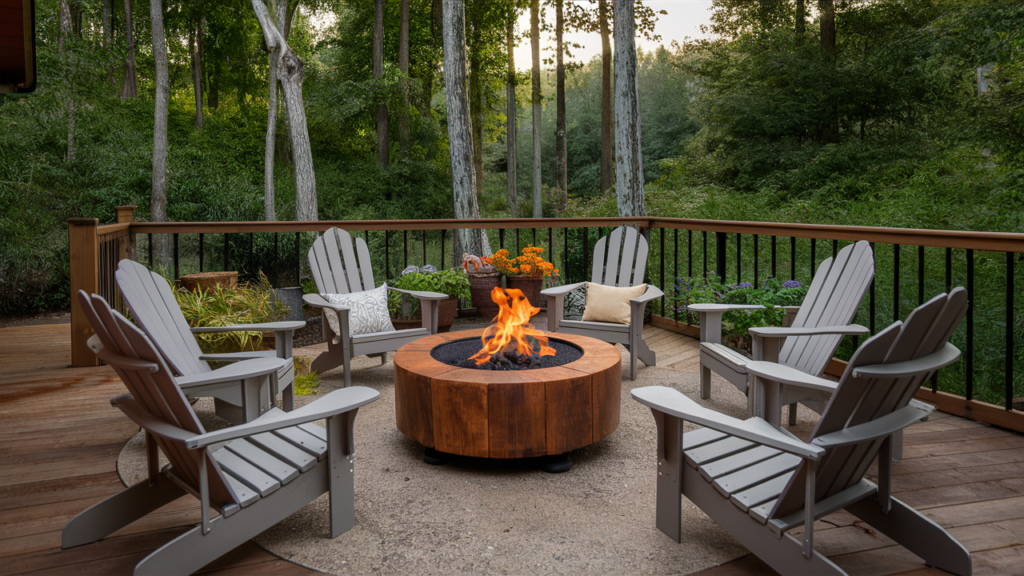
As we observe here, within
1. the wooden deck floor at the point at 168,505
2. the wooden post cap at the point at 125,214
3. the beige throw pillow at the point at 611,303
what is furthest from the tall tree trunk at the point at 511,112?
the wooden deck floor at the point at 168,505

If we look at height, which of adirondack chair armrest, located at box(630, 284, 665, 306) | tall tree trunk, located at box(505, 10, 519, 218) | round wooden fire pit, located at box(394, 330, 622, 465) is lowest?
round wooden fire pit, located at box(394, 330, 622, 465)

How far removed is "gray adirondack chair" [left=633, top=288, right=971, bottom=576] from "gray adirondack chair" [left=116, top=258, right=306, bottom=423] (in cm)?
153

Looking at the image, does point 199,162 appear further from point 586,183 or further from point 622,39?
point 586,183

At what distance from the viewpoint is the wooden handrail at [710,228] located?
2781 mm

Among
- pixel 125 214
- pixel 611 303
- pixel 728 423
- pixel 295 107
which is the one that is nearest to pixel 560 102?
pixel 295 107

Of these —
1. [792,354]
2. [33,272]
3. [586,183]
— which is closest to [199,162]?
[33,272]

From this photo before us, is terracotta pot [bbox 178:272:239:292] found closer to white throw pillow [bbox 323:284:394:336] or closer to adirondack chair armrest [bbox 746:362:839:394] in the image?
white throw pillow [bbox 323:284:394:336]

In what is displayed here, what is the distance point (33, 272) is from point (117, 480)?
899 centimetres

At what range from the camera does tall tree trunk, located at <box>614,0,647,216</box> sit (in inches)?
270

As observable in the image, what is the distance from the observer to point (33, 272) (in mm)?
9234

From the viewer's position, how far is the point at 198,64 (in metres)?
16.2

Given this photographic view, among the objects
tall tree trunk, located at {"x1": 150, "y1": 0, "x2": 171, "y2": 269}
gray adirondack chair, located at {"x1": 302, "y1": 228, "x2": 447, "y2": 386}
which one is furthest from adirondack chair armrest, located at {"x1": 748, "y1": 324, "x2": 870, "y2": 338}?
tall tree trunk, located at {"x1": 150, "y1": 0, "x2": 171, "y2": 269}

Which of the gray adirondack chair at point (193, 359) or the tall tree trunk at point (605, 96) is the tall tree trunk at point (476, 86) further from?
the gray adirondack chair at point (193, 359)

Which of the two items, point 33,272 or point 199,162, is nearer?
point 33,272
